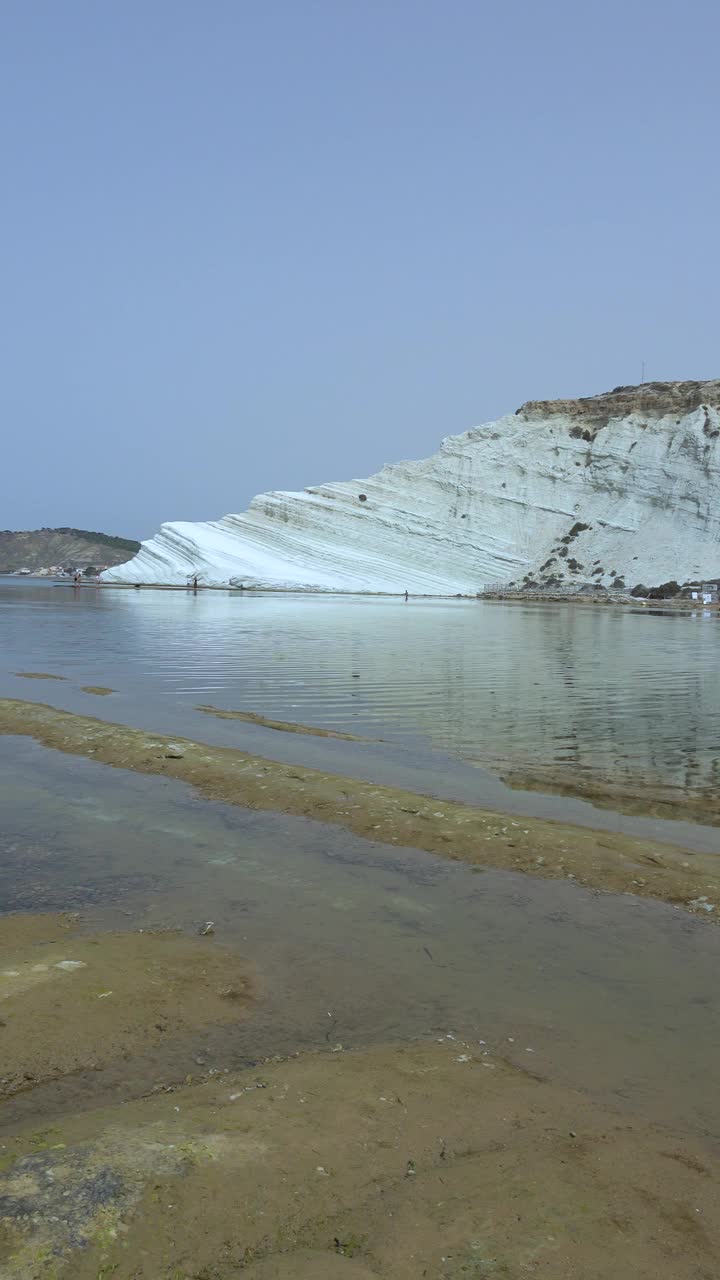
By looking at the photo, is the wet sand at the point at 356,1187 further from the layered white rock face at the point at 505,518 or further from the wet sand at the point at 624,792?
the layered white rock face at the point at 505,518

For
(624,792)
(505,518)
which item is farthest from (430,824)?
(505,518)

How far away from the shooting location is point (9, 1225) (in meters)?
2.53

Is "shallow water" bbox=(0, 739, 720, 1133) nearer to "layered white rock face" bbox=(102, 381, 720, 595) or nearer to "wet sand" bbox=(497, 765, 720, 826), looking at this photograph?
"wet sand" bbox=(497, 765, 720, 826)

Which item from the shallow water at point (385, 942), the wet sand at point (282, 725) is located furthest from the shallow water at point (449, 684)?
the shallow water at point (385, 942)

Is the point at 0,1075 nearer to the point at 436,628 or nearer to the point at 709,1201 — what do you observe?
the point at 709,1201

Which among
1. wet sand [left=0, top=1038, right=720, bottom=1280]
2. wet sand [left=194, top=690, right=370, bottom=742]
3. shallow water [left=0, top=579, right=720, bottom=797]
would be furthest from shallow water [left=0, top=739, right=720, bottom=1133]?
wet sand [left=194, top=690, right=370, bottom=742]

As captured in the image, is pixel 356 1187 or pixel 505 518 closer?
pixel 356 1187

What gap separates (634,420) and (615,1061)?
91.4 m

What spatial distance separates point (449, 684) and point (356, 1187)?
47.2 ft

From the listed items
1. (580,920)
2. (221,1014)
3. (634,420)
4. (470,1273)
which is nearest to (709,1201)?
(470,1273)

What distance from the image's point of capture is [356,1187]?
2793 mm

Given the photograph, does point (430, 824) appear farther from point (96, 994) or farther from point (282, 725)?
point (282, 725)

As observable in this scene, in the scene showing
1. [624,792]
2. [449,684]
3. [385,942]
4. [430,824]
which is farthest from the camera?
[449,684]

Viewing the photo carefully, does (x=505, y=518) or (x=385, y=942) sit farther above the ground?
(x=505, y=518)
